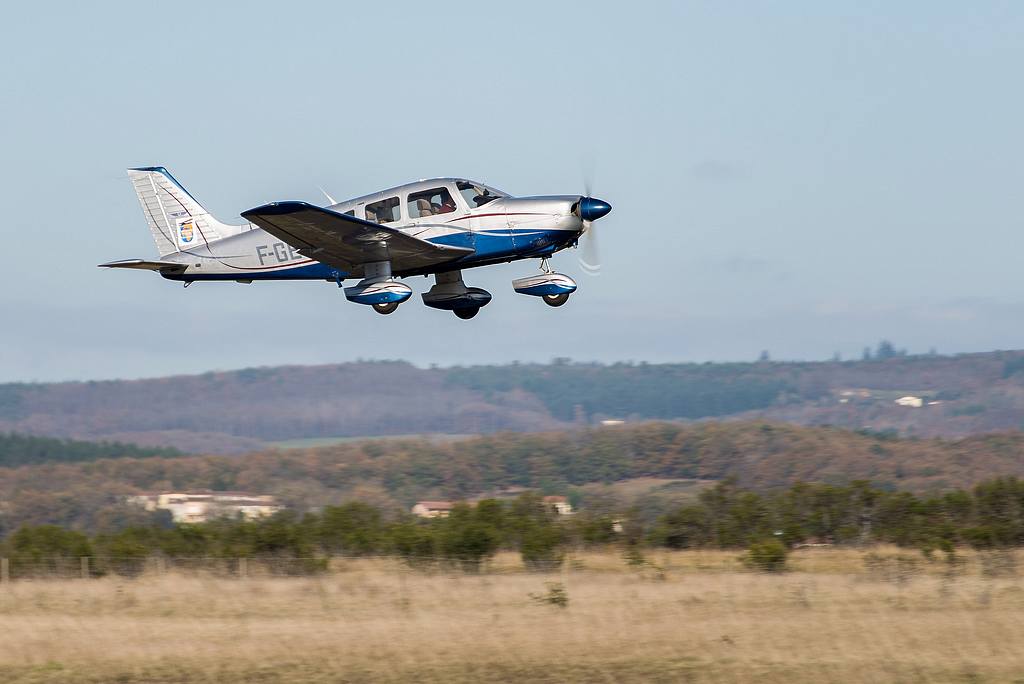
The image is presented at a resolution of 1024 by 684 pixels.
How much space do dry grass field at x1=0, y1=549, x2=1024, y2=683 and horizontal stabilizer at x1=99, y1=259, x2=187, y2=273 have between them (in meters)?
5.74

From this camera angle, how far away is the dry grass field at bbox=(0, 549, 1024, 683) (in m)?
12.9

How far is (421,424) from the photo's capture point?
96.9 m

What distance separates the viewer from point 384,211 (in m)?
18.2

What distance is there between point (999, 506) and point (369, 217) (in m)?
22.8

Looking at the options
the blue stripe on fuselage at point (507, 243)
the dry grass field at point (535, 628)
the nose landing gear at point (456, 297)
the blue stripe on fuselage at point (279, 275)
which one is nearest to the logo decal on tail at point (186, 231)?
the blue stripe on fuselage at point (279, 275)

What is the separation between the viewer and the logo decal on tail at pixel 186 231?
20641mm

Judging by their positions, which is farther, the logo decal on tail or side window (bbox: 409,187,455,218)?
the logo decal on tail

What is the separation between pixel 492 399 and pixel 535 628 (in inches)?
3483

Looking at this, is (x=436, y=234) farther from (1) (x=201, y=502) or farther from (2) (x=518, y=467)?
(2) (x=518, y=467)

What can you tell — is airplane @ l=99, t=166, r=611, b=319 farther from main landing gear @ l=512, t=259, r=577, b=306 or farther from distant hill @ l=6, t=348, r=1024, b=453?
distant hill @ l=6, t=348, r=1024, b=453

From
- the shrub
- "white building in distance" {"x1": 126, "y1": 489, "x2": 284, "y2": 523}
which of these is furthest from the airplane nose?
"white building in distance" {"x1": 126, "y1": 489, "x2": 284, "y2": 523}

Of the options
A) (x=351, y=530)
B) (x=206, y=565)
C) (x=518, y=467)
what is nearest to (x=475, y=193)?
(x=206, y=565)

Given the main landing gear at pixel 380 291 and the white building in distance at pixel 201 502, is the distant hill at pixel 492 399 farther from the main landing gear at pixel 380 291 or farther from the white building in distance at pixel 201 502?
the main landing gear at pixel 380 291

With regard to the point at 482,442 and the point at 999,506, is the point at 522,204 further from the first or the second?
the point at 482,442
